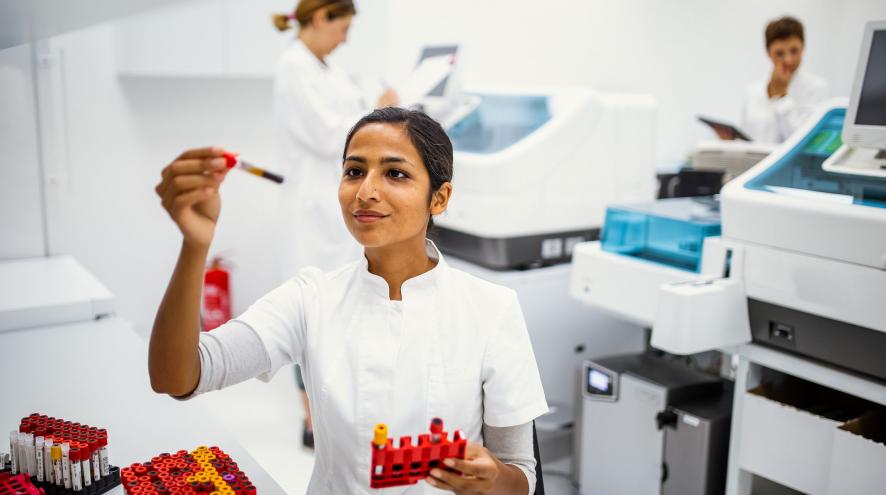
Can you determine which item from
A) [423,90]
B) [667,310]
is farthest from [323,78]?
[667,310]

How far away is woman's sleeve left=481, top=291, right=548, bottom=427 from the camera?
1.09m

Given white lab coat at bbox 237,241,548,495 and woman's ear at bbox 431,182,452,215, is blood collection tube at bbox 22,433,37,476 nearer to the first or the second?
white lab coat at bbox 237,241,548,495

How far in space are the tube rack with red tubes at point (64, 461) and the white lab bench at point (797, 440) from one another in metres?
1.33

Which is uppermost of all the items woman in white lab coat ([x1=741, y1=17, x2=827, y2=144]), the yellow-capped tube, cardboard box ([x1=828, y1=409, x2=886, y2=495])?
woman in white lab coat ([x1=741, y1=17, x2=827, y2=144])

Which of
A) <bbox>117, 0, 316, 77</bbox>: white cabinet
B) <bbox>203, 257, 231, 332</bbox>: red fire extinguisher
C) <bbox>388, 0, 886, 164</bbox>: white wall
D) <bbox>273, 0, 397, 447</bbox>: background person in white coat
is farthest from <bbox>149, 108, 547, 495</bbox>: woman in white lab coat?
<bbox>388, 0, 886, 164</bbox>: white wall

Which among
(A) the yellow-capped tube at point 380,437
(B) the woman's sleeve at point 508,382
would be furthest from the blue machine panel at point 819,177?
(A) the yellow-capped tube at point 380,437

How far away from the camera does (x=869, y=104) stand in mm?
1679

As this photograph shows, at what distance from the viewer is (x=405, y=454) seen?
840mm

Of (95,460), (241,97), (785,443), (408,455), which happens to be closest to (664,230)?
(785,443)

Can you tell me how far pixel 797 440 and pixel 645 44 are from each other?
3.66 meters

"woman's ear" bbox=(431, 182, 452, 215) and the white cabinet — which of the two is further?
the white cabinet

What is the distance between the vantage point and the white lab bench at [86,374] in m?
1.21

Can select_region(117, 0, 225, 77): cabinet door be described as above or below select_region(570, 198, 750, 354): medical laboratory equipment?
above

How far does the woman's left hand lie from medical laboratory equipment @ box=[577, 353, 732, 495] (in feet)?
3.90
